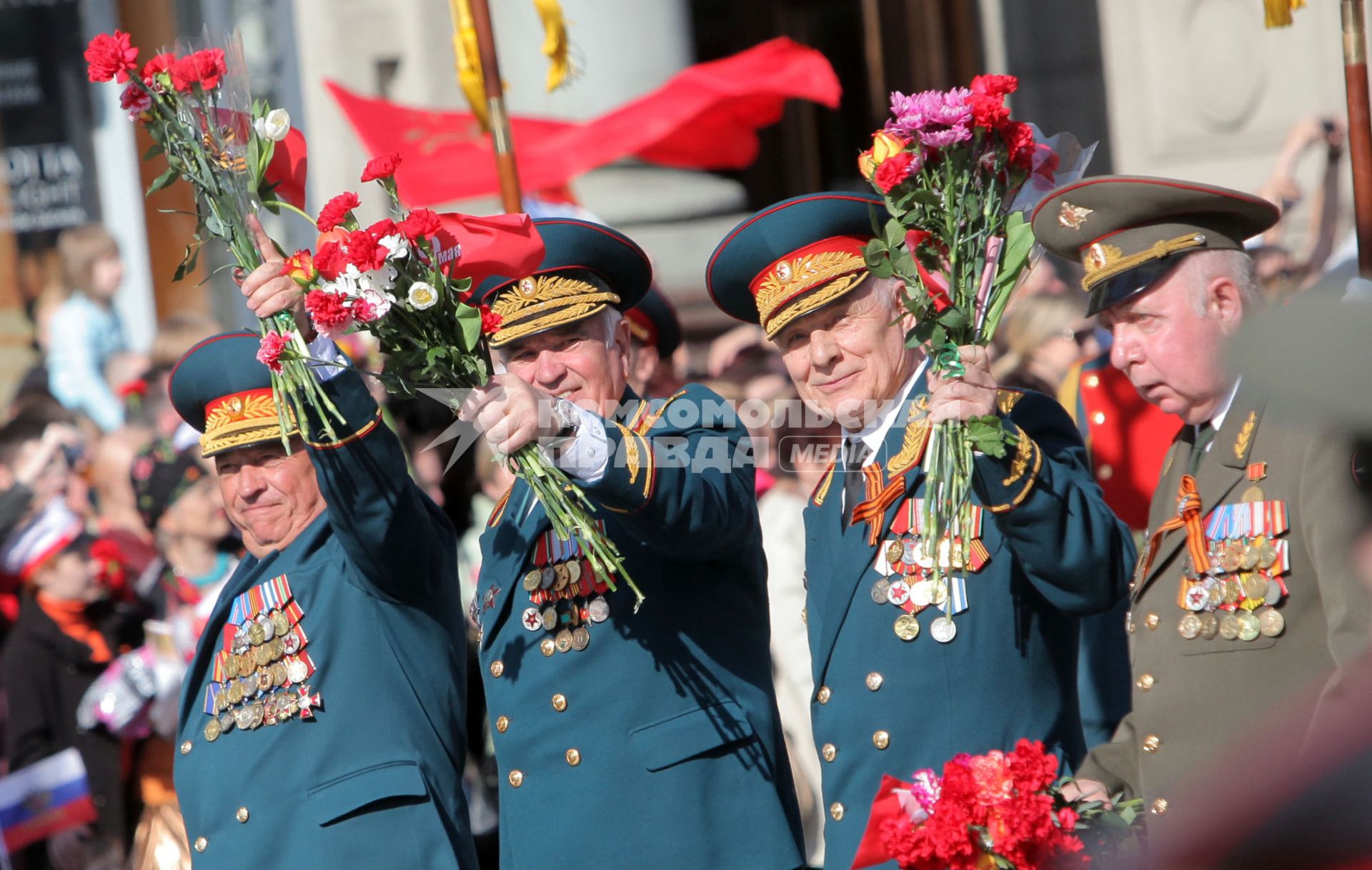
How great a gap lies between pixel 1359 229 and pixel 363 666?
2.31 meters

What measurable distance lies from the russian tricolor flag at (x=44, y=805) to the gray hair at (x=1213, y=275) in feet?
12.2

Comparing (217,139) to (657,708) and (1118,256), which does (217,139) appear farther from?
(1118,256)

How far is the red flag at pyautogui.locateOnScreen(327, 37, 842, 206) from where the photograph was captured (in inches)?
290

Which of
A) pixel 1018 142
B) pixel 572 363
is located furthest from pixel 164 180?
pixel 1018 142

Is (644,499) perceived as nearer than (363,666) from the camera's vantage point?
Yes

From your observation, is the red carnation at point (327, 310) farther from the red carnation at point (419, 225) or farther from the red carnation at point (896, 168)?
the red carnation at point (896, 168)

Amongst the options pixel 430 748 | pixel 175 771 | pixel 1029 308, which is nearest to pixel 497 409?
pixel 430 748

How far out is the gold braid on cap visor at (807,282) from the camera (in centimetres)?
366

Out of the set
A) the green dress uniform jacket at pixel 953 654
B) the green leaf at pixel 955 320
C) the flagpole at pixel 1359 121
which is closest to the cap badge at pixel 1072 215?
the green dress uniform jacket at pixel 953 654

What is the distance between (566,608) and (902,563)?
25.2 inches

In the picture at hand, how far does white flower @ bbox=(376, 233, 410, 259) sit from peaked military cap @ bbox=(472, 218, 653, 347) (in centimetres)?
45

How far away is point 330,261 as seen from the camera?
3.26 metres

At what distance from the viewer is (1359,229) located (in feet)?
13.6

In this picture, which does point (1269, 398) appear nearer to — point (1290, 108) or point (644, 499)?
point (644, 499)
